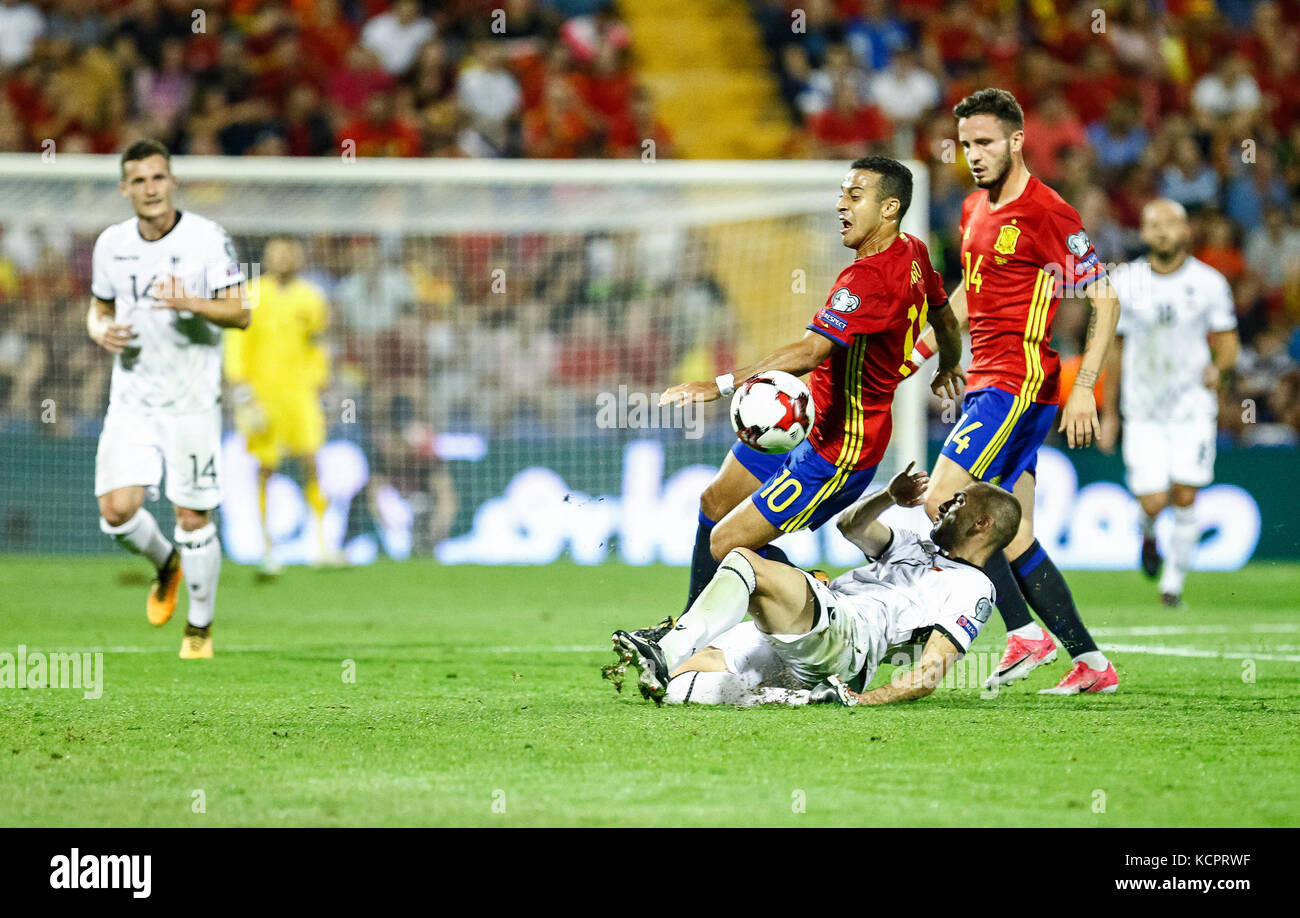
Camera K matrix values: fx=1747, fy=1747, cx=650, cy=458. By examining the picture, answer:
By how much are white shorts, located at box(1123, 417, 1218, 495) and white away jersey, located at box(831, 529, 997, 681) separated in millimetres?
5549

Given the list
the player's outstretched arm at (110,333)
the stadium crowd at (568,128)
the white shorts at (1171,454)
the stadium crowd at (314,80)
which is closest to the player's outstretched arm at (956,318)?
the player's outstretched arm at (110,333)

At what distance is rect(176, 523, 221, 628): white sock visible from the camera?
8242 millimetres

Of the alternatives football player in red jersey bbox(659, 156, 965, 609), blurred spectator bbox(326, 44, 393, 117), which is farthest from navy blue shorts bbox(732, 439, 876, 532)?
blurred spectator bbox(326, 44, 393, 117)

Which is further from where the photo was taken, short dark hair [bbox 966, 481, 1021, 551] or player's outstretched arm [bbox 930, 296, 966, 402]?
player's outstretched arm [bbox 930, 296, 966, 402]

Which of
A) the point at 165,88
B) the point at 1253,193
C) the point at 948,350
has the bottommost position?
the point at 948,350

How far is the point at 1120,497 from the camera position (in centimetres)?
1425

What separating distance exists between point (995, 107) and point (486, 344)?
832 centimetres

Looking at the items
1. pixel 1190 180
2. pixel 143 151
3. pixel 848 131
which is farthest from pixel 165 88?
pixel 1190 180

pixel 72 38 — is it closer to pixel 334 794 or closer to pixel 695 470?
pixel 695 470

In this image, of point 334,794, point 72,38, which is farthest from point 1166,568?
point 72,38

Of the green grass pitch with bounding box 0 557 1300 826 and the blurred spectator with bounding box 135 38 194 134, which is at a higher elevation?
the blurred spectator with bounding box 135 38 194 134

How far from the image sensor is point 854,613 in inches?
250

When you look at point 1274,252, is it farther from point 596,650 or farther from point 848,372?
point 848,372

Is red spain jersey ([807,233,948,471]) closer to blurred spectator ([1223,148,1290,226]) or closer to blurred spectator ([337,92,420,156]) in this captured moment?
blurred spectator ([337,92,420,156])
